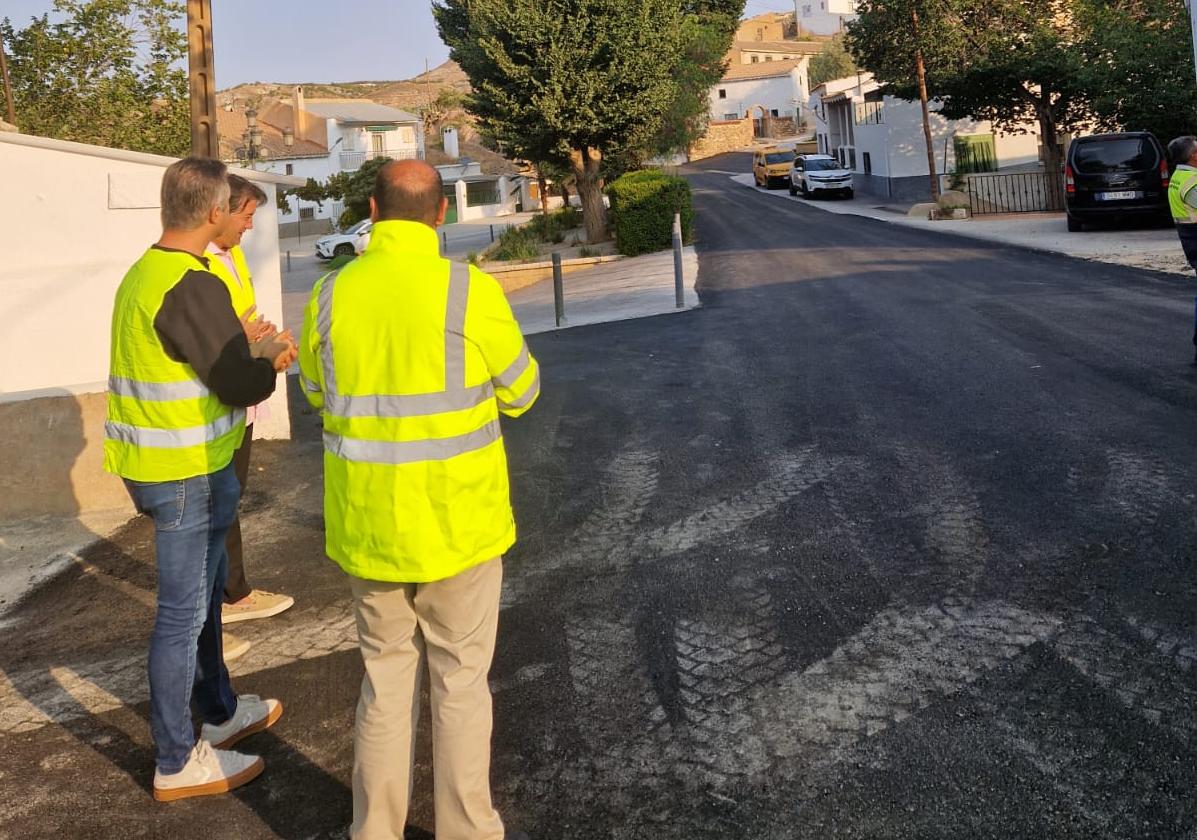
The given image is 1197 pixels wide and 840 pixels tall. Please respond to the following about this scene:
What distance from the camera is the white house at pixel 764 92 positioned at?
321 feet

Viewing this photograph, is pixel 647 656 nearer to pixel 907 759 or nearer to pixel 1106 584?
pixel 907 759

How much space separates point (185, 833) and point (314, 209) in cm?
6973

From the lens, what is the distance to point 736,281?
17406 mm

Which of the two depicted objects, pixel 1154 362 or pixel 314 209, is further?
pixel 314 209

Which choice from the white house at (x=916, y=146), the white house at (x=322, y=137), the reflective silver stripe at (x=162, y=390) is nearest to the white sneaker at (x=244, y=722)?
the reflective silver stripe at (x=162, y=390)

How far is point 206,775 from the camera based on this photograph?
132 inches

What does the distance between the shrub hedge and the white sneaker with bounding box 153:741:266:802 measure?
21998mm

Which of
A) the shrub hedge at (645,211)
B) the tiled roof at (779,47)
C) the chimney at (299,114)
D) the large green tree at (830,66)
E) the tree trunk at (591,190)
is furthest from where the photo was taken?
the tiled roof at (779,47)

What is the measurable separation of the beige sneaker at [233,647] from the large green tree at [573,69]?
21.0m

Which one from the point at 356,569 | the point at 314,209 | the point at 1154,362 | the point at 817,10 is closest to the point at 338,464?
the point at 356,569

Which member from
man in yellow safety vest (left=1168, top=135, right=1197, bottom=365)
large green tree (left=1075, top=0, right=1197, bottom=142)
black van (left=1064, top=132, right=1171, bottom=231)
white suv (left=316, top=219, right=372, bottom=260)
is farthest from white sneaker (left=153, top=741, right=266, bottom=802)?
white suv (left=316, top=219, right=372, bottom=260)

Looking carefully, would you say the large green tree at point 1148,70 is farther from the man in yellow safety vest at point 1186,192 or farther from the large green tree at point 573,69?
the man in yellow safety vest at point 1186,192

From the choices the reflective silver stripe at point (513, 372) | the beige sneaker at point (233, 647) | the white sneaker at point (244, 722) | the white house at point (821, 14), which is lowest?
the white sneaker at point (244, 722)

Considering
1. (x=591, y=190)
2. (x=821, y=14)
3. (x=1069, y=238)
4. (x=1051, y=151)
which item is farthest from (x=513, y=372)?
(x=821, y=14)
